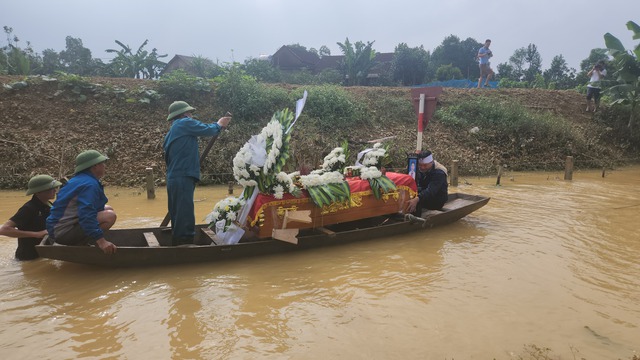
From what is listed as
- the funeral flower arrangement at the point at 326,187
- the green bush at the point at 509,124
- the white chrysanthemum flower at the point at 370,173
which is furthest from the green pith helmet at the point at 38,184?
the green bush at the point at 509,124

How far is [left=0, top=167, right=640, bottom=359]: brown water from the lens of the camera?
3613 millimetres

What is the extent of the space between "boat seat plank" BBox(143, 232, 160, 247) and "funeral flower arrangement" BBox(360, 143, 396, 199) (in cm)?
316

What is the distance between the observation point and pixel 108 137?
514 inches

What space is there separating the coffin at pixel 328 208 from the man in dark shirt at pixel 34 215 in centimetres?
253

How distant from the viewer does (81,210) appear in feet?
14.8

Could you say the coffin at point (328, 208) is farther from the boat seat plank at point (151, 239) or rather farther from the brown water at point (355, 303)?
the boat seat plank at point (151, 239)

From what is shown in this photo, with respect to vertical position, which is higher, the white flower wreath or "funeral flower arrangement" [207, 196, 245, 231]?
the white flower wreath

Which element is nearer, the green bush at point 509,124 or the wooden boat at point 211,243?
the wooden boat at point 211,243

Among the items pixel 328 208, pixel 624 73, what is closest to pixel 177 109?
pixel 328 208

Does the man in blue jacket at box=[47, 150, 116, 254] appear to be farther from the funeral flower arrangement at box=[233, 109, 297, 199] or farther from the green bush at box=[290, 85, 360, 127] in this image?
the green bush at box=[290, 85, 360, 127]

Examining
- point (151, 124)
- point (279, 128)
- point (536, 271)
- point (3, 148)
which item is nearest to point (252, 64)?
point (151, 124)

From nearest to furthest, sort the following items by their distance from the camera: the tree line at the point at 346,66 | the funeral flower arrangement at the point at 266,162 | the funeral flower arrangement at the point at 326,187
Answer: the funeral flower arrangement at the point at 266,162 < the funeral flower arrangement at the point at 326,187 < the tree line at the point at 346,66

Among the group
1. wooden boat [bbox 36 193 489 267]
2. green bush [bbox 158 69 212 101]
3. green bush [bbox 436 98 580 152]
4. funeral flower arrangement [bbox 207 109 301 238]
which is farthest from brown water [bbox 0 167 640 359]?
green bush [bbox 436 98 580 152]

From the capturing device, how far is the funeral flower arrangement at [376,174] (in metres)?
6.39
